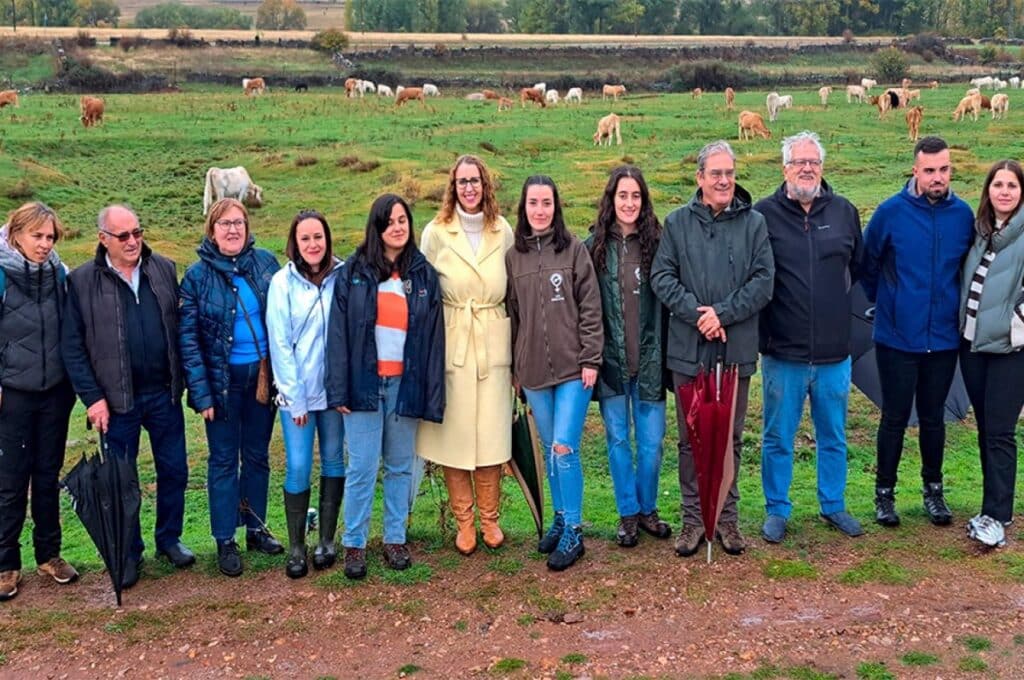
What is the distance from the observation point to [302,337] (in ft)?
18.1

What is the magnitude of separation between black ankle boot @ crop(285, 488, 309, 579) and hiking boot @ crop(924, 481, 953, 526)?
12.4 ft

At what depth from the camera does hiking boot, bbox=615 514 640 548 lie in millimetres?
5898

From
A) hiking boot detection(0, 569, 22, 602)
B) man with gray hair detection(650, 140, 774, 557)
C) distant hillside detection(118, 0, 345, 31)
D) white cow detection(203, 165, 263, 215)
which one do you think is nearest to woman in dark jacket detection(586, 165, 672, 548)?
man with gray hair detection(650, 140, 774, 557)

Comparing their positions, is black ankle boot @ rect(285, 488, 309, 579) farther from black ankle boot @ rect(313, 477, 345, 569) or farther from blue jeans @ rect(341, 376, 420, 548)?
blue jeans @ rect(341, 376, 420, 548)

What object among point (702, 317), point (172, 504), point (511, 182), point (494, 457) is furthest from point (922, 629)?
point (511, 182)

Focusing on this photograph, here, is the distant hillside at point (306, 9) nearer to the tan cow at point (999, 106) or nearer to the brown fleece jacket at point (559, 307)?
the tan cow at point (999, 106)

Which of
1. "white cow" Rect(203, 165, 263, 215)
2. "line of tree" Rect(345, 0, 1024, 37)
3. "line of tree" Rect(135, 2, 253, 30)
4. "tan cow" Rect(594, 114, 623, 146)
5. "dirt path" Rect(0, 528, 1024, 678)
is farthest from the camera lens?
"line of tree" Rect(135, 2, 253, 30)

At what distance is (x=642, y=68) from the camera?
64.3m

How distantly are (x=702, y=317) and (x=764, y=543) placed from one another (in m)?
1.50

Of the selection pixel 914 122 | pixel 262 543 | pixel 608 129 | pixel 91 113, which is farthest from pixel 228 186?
pixel 914 122

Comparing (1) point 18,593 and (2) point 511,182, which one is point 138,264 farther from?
(2) point 511,182

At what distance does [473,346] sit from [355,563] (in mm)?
1411

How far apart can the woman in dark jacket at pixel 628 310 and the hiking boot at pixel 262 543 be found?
2140 mm

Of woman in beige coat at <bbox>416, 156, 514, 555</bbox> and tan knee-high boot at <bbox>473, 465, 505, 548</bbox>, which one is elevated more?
woman in beige coat at <bbox>416, 156, 514, 555</bbox>
